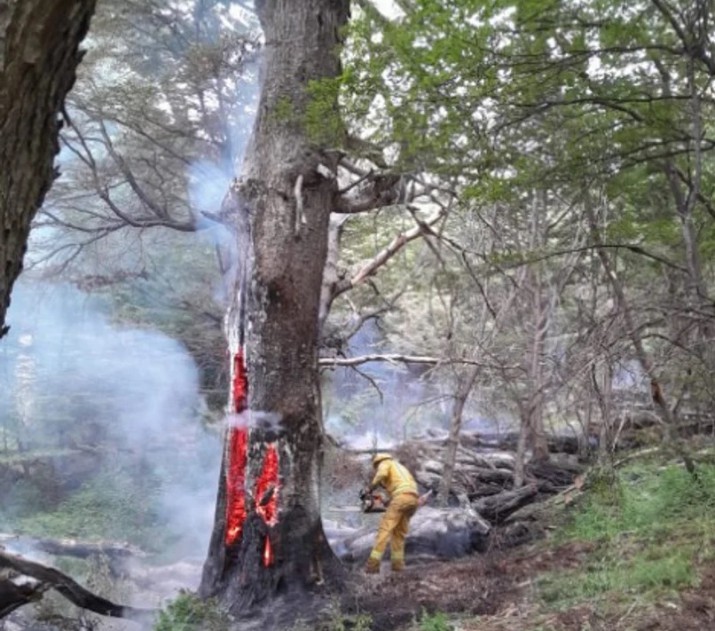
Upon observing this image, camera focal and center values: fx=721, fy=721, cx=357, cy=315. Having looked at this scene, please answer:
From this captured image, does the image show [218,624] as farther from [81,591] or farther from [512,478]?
[512,478]

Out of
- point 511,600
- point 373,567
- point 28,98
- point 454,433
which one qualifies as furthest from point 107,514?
point 28,98

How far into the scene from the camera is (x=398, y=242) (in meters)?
8.73

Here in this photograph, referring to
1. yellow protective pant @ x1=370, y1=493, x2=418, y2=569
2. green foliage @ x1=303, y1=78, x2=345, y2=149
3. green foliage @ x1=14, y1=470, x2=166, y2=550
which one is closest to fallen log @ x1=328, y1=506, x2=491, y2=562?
yellow protective pant @ x1=370, y1=493, x2=418, y2=569

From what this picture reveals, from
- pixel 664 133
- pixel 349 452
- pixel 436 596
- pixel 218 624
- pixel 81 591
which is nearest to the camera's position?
pixel 81 591

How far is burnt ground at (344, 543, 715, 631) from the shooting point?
14.2 feet

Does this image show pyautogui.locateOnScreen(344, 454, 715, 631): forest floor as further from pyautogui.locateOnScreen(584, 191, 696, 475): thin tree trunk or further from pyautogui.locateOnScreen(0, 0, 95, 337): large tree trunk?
pyautogui.locateOnScreen(0, 0, 95, 337): large tree trunk

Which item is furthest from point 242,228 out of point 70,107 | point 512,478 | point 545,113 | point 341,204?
point 512,478

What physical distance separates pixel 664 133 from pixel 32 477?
14.4 meters

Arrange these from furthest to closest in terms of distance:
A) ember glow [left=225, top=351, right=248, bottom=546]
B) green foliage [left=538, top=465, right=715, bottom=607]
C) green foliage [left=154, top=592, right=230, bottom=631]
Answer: ember glow [left=225, top=351, right=248, bottom=546] → green foliage [left=154, top=592, right=230, bottom=631] → green foliage [left=538, top=465, right=715, bottom=607]

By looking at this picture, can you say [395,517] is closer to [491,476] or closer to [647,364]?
[647,364]

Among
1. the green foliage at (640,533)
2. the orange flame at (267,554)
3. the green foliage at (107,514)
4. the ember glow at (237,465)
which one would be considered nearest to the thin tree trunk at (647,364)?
the green foliage at (640,533)

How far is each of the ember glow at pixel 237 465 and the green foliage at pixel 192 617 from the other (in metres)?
0.65

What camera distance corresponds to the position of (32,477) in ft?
50.3

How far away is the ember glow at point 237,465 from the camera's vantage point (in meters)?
6.49
